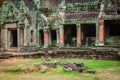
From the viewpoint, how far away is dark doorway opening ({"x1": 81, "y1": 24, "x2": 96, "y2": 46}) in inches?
1118

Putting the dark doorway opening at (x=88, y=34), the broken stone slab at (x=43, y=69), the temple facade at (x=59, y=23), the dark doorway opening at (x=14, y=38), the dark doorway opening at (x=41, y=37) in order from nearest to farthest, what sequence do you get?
the broken stone slab at (x=43, y=69), the temple facade at (x=59, y=23), the dark doorway opening at (x=88, y=34), the dark doorway opening at (x=41, y=37), the dark doorway opening at (x=14, y=38)

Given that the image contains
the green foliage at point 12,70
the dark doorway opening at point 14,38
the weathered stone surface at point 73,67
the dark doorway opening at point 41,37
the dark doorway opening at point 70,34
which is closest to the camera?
the weathered stone surface at point 73,67

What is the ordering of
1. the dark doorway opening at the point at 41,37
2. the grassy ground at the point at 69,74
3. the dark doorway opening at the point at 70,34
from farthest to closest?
the dark doorway opening at the point at 41,37
the dark doorway opening at the point at 70,34
the grassy ground at the point at 69,74

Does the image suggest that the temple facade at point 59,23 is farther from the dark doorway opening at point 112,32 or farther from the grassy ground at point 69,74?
the grassy ground at point 69,74

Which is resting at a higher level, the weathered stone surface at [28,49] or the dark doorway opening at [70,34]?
the dark doorway opening at [70,34]

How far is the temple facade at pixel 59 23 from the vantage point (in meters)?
27.2

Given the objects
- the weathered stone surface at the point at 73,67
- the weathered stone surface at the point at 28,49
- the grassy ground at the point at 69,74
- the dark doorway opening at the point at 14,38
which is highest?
the dark doorway opening at the point at 14,38

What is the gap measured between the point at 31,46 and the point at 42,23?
2.98m

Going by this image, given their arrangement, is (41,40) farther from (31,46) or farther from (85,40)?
(85,40)

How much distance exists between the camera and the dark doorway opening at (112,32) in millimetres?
27266

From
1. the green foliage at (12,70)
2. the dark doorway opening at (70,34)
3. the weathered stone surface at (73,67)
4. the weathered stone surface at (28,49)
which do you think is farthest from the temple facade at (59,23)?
the green foliage at (12,70)

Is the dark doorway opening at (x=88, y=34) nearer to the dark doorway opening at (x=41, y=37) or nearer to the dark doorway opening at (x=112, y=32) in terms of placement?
the dark doorway opening at (x=112, y=32)

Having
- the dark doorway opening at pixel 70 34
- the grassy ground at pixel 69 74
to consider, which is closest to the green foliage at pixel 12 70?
the grassy ground at pixel 69 74

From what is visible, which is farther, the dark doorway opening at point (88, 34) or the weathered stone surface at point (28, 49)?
the weathered stone surface at point (28, 49)
